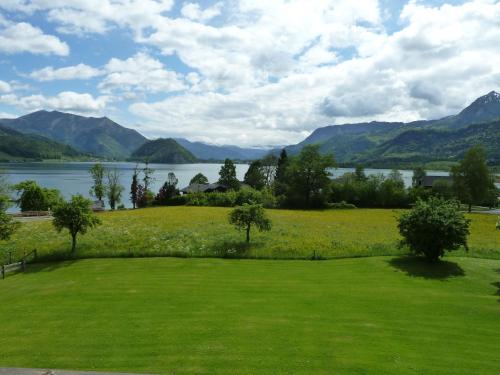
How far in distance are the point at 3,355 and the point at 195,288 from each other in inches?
384

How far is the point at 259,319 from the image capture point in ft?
52.0

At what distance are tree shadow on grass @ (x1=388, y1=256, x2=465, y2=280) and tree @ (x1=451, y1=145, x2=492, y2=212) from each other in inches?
2025

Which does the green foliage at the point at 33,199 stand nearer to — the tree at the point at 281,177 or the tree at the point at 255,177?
the tree at the point at 281,177

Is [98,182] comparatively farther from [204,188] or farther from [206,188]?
[206,188]

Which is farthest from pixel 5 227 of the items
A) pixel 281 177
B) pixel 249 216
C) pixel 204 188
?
pixel 281 177

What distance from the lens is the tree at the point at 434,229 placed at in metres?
25.7

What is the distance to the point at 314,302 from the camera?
18109mm

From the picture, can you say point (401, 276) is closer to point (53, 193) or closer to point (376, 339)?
point (376, 339)

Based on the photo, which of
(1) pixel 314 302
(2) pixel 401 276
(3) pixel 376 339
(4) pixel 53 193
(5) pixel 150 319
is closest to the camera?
(3) pixel 376 339

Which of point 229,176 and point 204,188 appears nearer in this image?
point 204,188

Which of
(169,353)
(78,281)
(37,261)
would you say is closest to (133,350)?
(169,353)

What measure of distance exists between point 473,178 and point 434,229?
5325 centimetres

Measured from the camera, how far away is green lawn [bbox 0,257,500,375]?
1215 centimetres

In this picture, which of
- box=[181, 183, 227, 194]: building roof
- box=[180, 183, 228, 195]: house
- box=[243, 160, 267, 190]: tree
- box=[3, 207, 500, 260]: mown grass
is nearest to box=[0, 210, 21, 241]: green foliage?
box=[3, 207, 500, 260]: mown grass
